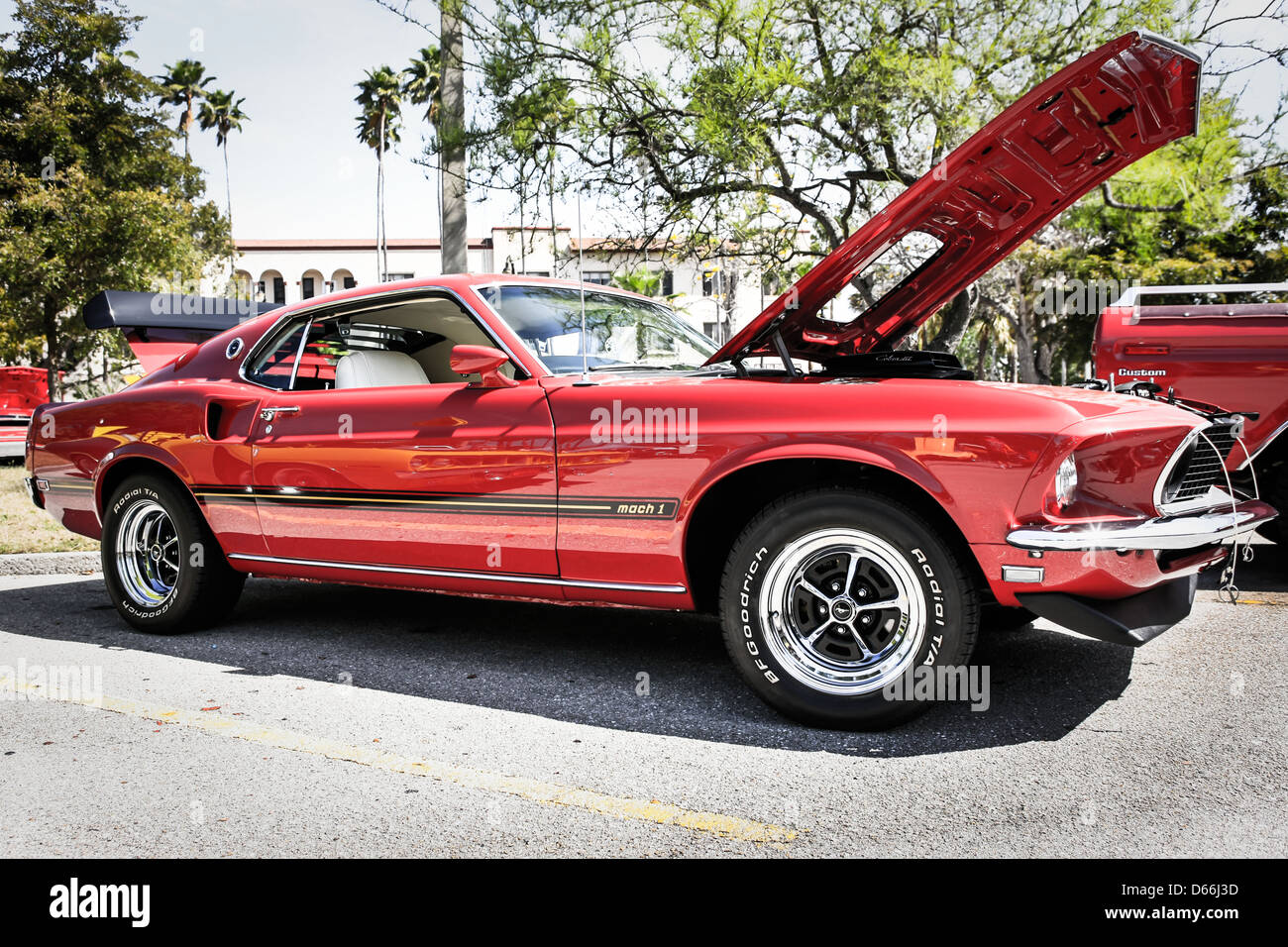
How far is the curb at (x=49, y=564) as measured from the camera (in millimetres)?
6496

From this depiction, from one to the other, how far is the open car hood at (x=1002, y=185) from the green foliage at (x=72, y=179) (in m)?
16.6

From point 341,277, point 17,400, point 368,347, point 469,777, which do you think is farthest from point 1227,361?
point 341,277

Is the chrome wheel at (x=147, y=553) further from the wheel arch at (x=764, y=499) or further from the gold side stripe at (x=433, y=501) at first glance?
the wheel arch at (x=764, y=499)

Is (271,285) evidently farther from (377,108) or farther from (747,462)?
(747,462)

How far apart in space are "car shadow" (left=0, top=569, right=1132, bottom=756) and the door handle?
1069mm

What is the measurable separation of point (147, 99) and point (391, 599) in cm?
1759

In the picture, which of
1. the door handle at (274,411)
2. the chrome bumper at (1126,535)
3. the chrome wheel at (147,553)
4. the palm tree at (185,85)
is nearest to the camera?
the chrome bumper at (1126,535)

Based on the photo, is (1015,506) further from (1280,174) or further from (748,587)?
(1280,174)

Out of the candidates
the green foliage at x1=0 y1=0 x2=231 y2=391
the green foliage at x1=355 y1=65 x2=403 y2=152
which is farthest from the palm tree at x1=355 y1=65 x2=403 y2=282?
the green foliage at x1=0 y1=0 x2=231 y2=391

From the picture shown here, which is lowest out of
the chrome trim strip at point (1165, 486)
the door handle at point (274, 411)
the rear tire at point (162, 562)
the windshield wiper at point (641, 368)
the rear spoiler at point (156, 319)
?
the rear tire at point (162, 562)

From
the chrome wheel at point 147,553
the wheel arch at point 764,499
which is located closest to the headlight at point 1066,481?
the wheel arch at point 764,499

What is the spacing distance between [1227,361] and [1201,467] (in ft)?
8.47

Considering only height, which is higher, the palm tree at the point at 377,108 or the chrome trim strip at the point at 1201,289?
the palm tree at the point at 377,108

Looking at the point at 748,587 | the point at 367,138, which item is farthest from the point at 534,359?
the point at 367,138
